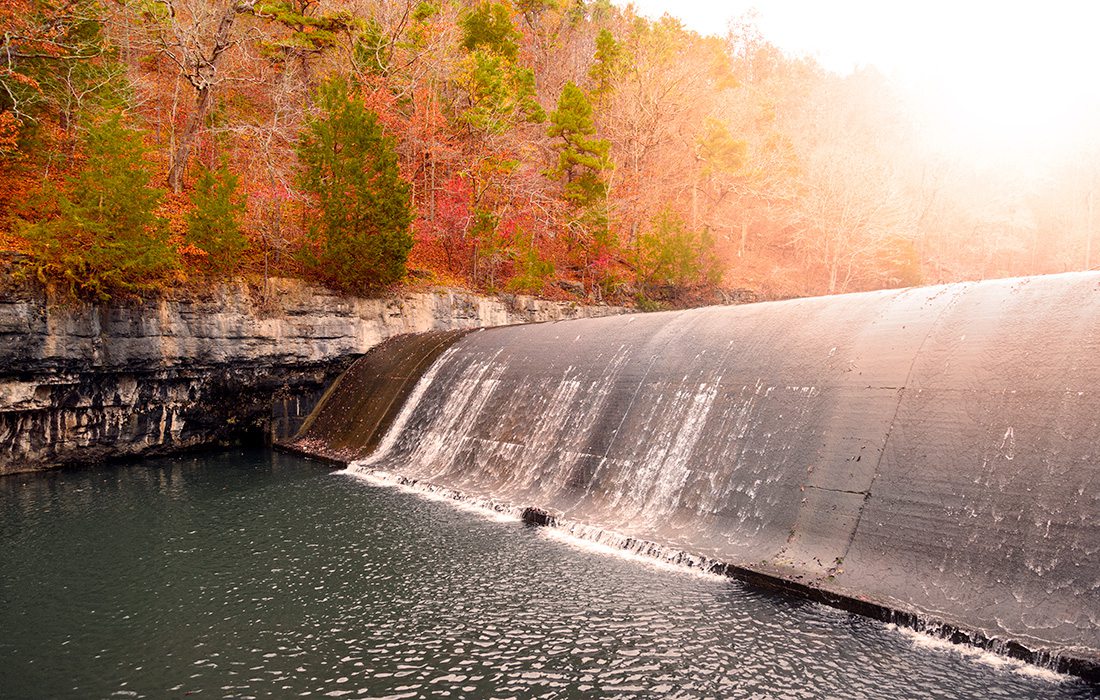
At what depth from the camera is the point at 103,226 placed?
36.0 feet

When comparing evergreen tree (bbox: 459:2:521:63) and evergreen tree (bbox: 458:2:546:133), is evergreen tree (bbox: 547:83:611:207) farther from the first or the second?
evergreen tree (bbox: 459:2:521:63)

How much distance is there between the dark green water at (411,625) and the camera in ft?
13.5

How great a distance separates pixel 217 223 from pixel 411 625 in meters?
11.1

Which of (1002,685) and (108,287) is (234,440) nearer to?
(108,287)

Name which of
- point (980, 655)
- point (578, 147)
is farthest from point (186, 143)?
point (980, 655)

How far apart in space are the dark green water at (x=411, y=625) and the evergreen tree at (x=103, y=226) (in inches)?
204

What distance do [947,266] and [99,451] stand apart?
42.4m

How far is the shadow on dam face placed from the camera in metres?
4.59

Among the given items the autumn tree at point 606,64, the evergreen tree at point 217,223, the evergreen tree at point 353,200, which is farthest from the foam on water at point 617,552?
the autumn tree at point 606,64

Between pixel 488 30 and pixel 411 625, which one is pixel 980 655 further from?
pixel 488 30

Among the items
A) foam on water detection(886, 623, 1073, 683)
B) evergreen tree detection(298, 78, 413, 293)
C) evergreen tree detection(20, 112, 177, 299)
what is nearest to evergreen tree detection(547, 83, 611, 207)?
evergreen tree detection(298, 78, 413, 293)

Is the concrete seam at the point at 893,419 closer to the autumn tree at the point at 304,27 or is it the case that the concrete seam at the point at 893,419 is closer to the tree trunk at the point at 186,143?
the tree trunk at the point at 186,143

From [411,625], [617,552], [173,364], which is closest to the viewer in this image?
[411,625]

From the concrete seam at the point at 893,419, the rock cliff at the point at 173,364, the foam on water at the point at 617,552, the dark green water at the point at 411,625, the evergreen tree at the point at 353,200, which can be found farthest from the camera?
the evergreen tree at the point at 353,200
